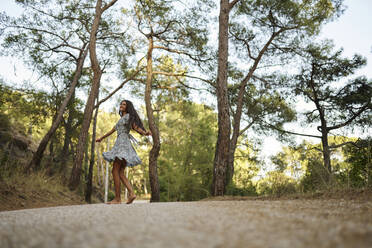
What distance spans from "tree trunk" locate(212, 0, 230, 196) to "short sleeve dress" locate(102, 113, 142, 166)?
336 centimetres

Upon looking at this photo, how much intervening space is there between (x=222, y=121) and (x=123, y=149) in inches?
161

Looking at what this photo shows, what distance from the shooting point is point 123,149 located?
5367 millimetres

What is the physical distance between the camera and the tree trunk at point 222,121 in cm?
807

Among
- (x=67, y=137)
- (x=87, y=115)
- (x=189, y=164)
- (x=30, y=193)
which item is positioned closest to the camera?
(x=30, y=193)

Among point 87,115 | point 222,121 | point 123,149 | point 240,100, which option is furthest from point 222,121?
point 87,115

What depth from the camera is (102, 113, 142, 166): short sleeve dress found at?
5.25 metres

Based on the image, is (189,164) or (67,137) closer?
(67,137)

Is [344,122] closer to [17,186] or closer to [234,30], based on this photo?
[234,30]

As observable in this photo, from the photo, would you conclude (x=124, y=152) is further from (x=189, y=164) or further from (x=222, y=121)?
(x=189, y=164)

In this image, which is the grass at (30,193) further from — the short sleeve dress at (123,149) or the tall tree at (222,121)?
the tall tree at (222,121)

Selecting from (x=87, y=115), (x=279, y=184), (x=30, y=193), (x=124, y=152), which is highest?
(x=87, y=115)

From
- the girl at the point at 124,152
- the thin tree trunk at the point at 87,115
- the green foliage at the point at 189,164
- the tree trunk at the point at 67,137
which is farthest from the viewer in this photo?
the tree trunk at the point at 67,137

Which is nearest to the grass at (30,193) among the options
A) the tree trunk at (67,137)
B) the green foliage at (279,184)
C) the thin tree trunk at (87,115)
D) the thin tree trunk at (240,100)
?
the thin tree trunk at (87,115)

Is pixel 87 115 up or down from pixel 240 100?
down
